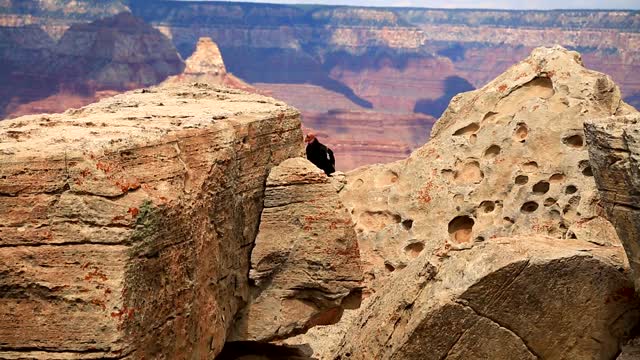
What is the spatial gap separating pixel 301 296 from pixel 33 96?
60901mm

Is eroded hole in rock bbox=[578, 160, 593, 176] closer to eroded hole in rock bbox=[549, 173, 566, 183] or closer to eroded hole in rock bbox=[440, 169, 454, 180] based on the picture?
eroded hole in rock bbox=[549, 173, 566, 183]

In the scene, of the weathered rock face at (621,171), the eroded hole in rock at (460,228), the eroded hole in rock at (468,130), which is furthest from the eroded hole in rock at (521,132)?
the weathered rock face at (621,171)

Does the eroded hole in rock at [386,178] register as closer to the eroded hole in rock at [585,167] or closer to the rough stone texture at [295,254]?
the eroded hole in rock at [585,167]

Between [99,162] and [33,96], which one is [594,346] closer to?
[99,162]

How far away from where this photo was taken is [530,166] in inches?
518

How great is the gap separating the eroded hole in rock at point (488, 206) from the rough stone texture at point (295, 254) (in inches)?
116

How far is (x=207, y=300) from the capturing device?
31.2ft

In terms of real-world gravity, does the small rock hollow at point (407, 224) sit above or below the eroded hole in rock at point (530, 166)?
below

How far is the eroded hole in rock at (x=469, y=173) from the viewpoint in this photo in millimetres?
13555

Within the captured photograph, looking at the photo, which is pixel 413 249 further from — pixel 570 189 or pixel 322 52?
pixel 322 52

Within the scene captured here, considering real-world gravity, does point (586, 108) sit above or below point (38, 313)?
above

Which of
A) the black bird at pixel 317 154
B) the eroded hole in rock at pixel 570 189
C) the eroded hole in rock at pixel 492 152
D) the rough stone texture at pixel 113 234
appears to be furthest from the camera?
the black bird at pixel 317 154

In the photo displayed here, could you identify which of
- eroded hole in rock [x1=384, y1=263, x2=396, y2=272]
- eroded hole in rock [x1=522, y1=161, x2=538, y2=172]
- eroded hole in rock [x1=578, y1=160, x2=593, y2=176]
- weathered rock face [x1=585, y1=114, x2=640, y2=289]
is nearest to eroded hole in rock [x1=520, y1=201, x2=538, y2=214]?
eroded hole in rock [x1=522, y1=161, x2=538, y2=172]

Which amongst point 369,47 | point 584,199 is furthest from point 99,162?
point 369,47
